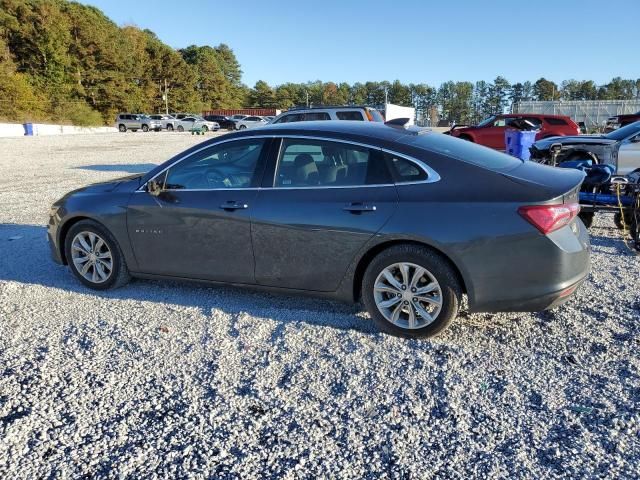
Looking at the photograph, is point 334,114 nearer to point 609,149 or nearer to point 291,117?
point 291,117

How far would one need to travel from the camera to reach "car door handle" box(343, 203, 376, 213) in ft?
12.8

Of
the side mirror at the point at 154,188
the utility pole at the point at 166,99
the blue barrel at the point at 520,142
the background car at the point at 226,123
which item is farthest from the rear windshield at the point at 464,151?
the utility pole at the point at 166,99

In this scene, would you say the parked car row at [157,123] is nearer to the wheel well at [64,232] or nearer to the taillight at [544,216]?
the wheel well at [64,232]

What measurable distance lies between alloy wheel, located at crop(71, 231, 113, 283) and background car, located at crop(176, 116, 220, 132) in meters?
51.5

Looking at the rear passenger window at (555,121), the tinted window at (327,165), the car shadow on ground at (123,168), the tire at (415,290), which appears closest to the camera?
the tire at (415,290)

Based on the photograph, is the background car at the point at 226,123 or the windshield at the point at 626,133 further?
the background car at the point at 226,123

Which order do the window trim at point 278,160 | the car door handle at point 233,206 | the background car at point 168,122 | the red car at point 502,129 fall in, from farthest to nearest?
the background car at point 168,122, the red car at point 502,129, the car door handle at point 233,206, the window trim at point 278,160

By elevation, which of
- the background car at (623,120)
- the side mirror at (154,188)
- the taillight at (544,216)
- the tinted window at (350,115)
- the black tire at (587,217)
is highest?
the background car at (623,120)

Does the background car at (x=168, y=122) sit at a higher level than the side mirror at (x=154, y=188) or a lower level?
higher

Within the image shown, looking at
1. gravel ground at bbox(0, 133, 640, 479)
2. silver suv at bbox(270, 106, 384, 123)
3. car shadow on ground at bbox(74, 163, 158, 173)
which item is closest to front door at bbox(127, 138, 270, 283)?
gravel ground at bbox(0, 133, 640, 479)

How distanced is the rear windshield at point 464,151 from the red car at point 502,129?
669 inches

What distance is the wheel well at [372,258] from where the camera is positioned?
3.80 meters

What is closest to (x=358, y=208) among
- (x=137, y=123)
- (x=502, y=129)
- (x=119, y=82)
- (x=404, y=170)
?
(x=404, y=170)

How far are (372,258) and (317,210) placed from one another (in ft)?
1.85
